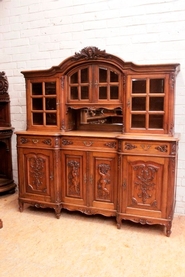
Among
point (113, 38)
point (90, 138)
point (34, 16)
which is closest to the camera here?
point (90, 138)

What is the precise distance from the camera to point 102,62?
2.67 m

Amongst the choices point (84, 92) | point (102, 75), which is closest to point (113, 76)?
point (102, 75)

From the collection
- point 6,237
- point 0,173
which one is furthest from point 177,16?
point 0,173

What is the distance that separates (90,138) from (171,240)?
127 centimetres

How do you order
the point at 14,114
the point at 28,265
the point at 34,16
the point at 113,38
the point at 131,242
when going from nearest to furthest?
1. the point at 28,265
2. the point at 131,242
3. the point at 113,38
4. the point at 34,16
5. the point at 14,114

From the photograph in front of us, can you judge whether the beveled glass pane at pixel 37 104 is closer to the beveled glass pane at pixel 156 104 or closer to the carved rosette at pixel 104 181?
Answer: the carved rosette at pixel 104 181

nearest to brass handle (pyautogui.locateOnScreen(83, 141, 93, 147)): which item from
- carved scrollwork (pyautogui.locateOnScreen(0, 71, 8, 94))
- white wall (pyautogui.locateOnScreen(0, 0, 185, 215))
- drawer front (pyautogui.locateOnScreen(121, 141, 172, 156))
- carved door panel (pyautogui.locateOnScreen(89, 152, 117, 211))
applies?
carved door panel (pyautogui.locateOnScreen(89, 152, 117, 211))

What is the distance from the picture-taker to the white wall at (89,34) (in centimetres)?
282

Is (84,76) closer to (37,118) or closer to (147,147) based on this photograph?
(37,118)

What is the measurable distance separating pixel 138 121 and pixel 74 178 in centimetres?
94

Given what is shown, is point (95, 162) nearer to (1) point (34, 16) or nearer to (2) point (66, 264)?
(2) point (66, 264)

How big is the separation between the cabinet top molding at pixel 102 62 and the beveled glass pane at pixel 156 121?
43 cm

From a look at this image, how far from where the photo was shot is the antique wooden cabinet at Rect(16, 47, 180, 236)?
98.7 inches

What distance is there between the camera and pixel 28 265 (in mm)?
2061
